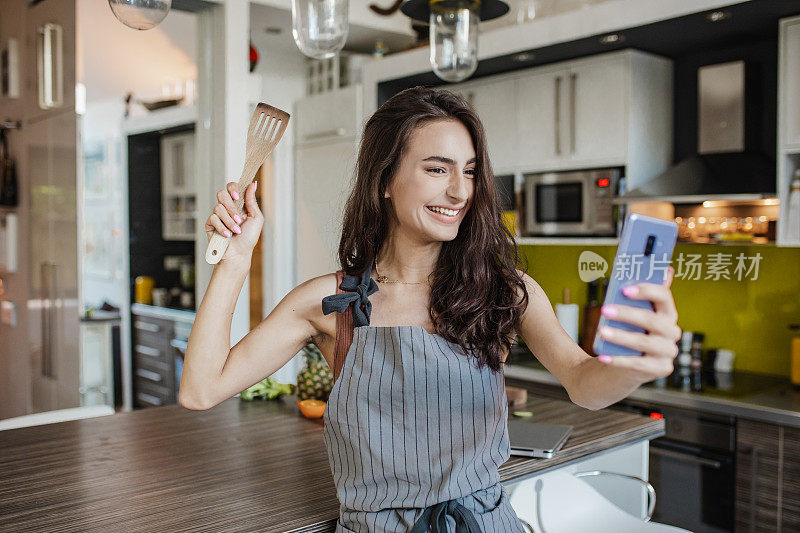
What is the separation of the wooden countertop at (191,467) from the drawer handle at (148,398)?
1.42 m

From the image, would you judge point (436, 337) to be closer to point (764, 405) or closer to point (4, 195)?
point (764, 405)

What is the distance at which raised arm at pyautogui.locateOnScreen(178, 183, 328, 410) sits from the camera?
1.43m

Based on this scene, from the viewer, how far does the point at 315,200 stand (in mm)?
4586

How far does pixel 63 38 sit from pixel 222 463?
97.3 inches

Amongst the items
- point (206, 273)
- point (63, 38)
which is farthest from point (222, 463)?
point (63, 38)

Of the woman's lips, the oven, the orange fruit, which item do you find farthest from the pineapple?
the oven

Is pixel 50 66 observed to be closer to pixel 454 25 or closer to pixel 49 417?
pixel 49 417

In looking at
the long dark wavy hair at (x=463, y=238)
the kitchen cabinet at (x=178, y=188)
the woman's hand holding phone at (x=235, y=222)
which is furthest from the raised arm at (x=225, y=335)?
the kitchen cabinet at (x=178, y=188)

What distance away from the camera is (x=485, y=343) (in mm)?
1421

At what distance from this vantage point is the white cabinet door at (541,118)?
354 centimetres

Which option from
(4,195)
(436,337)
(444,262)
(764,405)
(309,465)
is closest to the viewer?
(436,337)

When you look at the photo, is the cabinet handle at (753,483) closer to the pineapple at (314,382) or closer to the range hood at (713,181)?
the range hood at (713,181)

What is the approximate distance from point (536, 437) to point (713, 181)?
1.69 metres

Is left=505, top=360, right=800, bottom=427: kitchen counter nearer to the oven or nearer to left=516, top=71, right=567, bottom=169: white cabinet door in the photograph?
the oven
